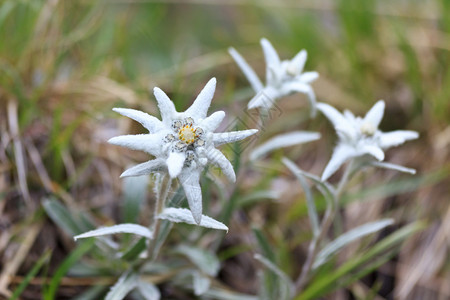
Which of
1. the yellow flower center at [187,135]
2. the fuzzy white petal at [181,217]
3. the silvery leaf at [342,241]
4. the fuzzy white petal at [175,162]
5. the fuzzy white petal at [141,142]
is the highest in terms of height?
the yellow flower center at [187,135]

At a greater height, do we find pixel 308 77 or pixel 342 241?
pixel 308 77

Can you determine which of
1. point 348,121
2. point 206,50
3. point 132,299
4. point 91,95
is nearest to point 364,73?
point 206,50

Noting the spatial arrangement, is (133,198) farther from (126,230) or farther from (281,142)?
(281,142)

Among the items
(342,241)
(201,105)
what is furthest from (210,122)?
(342,241)

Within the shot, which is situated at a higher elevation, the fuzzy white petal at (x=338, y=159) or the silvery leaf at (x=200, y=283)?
the fuzzy white petal at (x=338, y=159)

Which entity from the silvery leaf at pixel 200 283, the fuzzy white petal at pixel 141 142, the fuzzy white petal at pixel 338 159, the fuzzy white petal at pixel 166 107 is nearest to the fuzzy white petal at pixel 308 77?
the fuzzy white petal at pixel 338 159

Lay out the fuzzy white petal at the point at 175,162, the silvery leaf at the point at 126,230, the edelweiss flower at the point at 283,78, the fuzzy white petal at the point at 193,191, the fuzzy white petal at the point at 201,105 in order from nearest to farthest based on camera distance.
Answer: the fuzzy white petal at the point at 175,162 < the fuzzy white petal at the point at 193,191 < the fuzzy white petal at the point at 201,105 < the silvery leaf at the point at 126,230 < the edelweiss flower at the point at 283,78

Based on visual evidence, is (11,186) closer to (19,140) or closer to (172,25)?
(19,140)

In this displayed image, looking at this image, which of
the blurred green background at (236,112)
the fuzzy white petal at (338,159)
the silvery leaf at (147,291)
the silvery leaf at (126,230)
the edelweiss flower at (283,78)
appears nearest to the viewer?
the silvery leaf at (126,230)

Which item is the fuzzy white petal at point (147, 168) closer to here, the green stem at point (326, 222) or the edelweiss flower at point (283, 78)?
the edelweiss flower at point (283, 78)
